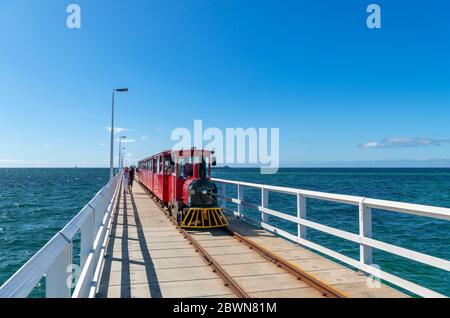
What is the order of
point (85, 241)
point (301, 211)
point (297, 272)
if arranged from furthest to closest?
point (301, 211) < point (297, 272) < point (85, 241)

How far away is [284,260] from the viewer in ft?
21.5

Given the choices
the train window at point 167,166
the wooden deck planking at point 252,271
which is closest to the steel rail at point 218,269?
the wooden deck planking at point 252,271

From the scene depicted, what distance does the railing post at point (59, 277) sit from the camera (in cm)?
261

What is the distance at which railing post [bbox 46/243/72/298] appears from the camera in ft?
8.57

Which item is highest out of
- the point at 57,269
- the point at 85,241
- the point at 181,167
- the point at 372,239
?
the point at 181,167

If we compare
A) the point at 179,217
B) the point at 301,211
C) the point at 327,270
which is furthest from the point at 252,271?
the point at 179,217

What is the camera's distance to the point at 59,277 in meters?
2.73

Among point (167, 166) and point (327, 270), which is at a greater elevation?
point (167, 166)

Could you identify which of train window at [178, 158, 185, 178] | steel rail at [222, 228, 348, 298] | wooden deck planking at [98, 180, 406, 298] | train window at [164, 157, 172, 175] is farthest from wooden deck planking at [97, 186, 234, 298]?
train window at [164, 157, 172, 175]

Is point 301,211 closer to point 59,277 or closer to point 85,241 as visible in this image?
point 85,241

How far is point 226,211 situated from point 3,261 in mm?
9559

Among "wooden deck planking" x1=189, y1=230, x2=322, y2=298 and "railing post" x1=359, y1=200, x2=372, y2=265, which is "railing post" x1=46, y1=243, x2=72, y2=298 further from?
"railing post" x1=359, y1=200, x2=372, y2=265
